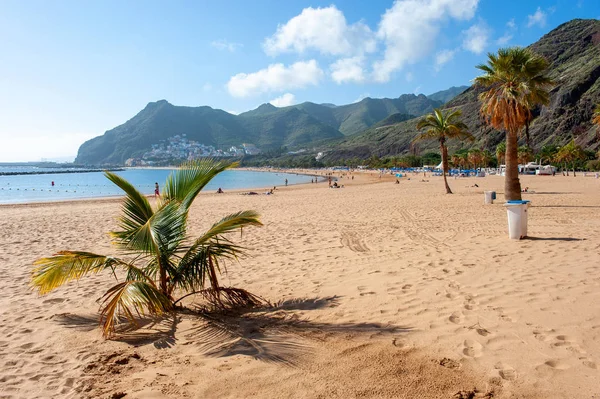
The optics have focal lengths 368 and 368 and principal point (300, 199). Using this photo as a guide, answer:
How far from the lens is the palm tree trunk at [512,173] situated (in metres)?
15.0

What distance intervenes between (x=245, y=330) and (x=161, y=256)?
133 cm

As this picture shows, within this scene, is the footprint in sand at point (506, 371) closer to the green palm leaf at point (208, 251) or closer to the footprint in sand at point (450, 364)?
the footprint in sand at point (450, 364)

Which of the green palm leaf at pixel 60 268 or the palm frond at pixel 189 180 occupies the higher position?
the palm frond at pixel 189 180

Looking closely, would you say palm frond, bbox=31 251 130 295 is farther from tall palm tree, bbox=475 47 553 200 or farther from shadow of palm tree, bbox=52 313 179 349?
tall palm tree, bbox=475 47 553 200

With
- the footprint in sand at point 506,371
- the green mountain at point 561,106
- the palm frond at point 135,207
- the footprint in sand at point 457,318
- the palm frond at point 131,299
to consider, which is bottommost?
the footprint in sand at point 506,371

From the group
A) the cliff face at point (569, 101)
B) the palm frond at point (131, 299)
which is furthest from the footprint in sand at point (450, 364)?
the cliff face at point (569, 101)

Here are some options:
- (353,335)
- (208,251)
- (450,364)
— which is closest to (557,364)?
(450,364)

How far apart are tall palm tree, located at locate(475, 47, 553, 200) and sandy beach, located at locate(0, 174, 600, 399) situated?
8.83m

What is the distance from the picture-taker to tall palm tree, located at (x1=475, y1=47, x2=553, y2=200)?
562 inches

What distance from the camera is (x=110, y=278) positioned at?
251 inches

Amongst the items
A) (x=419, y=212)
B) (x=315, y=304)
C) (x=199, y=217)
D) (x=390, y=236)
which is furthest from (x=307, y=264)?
(x=199, y=217)

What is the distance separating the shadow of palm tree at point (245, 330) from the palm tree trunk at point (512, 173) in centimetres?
1335

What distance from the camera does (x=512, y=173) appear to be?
15.1m

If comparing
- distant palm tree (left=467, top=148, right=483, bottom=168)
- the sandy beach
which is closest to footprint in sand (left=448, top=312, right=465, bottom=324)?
the sandy beach
